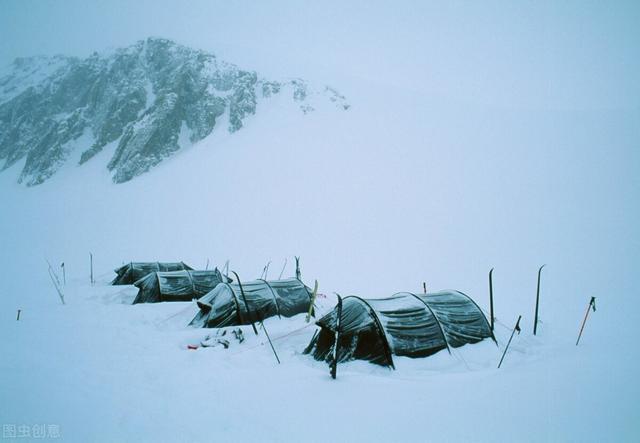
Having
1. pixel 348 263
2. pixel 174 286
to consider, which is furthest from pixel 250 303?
pixel 348 263

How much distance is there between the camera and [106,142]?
55844 millimetres

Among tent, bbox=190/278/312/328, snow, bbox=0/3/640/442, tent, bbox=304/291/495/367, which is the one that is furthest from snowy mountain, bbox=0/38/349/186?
tent, bbox=304/291/495/367

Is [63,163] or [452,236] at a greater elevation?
[63,163]

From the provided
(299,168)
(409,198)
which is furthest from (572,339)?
(299,168)

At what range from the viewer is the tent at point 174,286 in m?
14.5

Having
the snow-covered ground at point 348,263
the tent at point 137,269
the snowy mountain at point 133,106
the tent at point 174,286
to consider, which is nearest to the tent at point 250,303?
the snow-covered ground at point 348,263

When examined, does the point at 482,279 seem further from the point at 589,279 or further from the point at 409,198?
the point at 409,198

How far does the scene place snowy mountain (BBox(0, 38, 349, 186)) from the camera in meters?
50.7

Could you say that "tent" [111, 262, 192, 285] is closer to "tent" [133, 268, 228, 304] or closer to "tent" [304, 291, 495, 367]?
"tent" [133, 268, 228, 304]

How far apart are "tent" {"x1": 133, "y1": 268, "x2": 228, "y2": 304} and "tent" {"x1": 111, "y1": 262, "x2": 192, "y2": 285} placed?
3014 mm

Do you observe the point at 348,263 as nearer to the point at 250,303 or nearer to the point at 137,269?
the point at 250,303

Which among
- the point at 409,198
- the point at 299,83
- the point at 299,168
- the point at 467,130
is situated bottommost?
the point at 409,198

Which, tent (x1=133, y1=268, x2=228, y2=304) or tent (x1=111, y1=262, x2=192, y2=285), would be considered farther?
tent (x1=111, y1=262, x2=192, y2=285)

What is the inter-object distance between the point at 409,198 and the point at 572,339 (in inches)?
858
